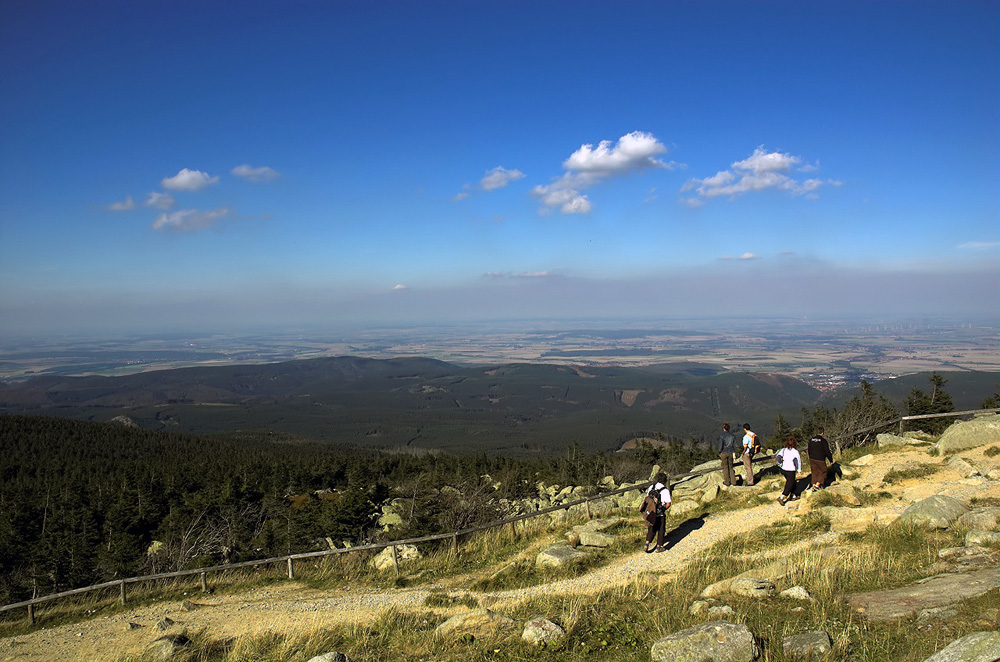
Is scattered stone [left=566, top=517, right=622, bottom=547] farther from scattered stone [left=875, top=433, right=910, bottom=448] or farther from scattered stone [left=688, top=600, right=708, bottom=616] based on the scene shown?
scattered stone [left=875, top=433, right=910, bottom=448]

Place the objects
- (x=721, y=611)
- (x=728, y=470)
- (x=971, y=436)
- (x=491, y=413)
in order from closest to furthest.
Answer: (x=721, y=611) → (x=728, y=470) → (x=971, y=436) → (x=491, y=413)

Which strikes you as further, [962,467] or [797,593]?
[962,467]

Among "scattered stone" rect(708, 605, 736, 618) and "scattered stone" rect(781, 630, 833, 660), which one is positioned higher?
"scattered stone" rect(781, 630, 833, 660)

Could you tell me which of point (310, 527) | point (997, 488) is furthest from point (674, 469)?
point (997, 488)

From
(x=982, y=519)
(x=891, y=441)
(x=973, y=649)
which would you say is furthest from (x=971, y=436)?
(x=973, y=649)

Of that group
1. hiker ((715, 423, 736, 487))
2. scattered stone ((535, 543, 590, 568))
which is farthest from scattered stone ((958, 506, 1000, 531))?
scattered stone ((535, 543, 590, 568))

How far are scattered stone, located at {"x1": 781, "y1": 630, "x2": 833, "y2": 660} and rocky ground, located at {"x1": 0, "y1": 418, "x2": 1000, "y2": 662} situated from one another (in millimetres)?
4400

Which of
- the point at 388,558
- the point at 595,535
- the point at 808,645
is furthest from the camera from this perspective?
the point at 388,558

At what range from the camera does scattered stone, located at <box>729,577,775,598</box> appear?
8.80 meters

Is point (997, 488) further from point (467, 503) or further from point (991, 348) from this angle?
point (991, 348)

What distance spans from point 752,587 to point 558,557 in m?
5.04

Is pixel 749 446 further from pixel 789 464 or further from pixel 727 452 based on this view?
pixel 789 464

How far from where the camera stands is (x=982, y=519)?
10859 millimetres

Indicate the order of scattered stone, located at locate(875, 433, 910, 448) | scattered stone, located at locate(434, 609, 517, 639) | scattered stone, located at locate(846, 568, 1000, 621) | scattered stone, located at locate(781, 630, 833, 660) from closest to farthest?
scattered stone, located at locate(781, 630, 833, 660)
scattered stone, located at locate(846, 568, 1000, 621)
scattered stone, located at locate(434, 609, 517, 639)
scattered stone, located at locate(875, 433, 910, 448)
